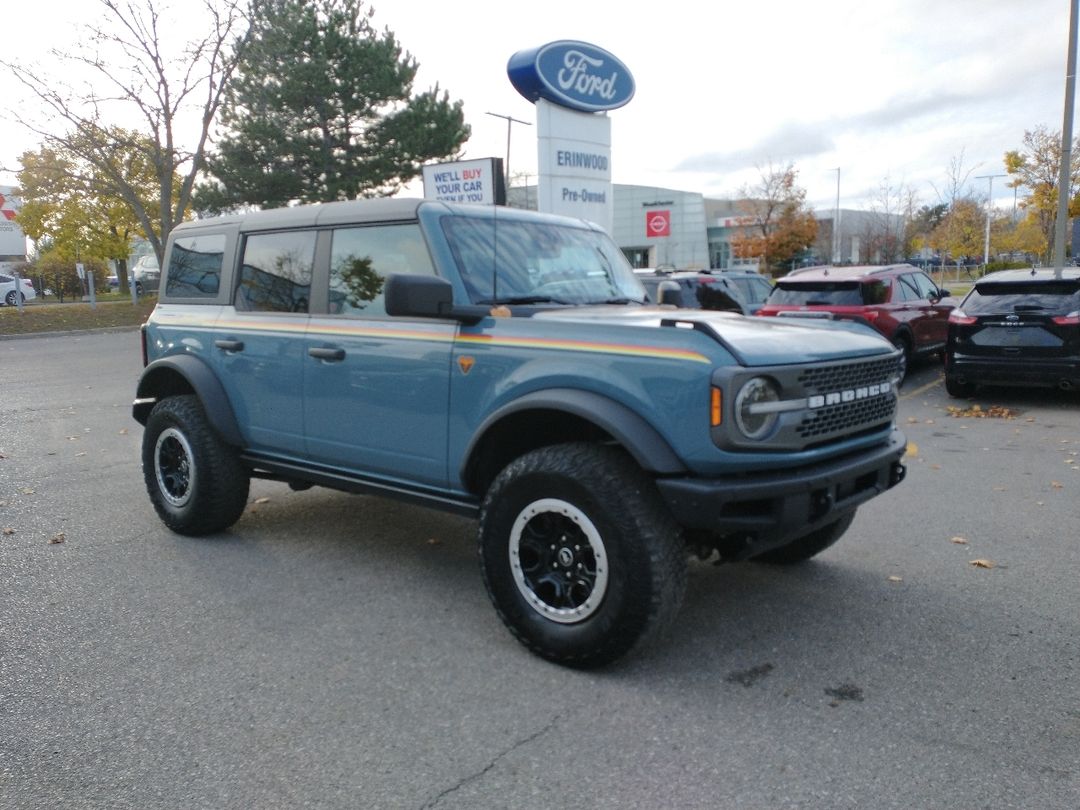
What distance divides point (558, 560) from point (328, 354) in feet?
5.55

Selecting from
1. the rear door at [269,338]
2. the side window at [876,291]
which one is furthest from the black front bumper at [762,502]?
the side window at [876,291]

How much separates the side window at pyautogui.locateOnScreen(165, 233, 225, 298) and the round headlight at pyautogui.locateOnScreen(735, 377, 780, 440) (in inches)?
137

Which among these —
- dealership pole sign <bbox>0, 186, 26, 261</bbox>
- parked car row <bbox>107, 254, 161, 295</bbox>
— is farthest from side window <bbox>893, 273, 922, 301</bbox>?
dealership pole sign <bbox>0, 186, 26, 261</bbox>

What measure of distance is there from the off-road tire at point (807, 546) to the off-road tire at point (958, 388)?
683 cm

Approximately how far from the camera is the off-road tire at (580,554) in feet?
10.9

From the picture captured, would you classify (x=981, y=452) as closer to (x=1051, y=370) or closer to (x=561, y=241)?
(x=1051, y=370)

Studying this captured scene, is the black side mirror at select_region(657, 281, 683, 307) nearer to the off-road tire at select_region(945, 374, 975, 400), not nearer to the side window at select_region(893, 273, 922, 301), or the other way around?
the off-road tire at select_region(945, 374, 975, 400)

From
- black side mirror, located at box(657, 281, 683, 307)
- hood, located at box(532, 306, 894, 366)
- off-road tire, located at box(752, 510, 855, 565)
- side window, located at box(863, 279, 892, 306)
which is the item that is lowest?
off-road tire, located at box(752, 510, 855, 565)

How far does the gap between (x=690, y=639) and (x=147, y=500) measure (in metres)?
4.32

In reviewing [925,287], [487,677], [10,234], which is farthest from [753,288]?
[10,234]

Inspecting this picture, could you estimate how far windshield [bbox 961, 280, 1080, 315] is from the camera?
32.1 feet

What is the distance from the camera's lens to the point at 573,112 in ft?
41.5

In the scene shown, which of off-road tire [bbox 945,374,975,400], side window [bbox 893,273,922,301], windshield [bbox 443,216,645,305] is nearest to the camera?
windshield [bbox 443,216,645,305]

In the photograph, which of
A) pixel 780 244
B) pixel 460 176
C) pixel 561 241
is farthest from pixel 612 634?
pixel 780 244
